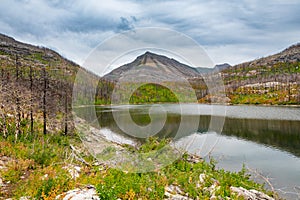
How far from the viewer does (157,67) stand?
36.0 ft

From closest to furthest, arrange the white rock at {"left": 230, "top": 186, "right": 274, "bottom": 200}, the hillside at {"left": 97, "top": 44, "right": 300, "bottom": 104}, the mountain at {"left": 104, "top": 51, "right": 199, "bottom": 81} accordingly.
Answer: the white rock at {"left": 230, "top": 186, "right": 274, "bottom": 200} < the mountain at {"left": 104, "top": 51, "right": 199, "bottom": 81} < the hillside at {"left": 97, "top": 44, "right": 300, "bottom": 104}

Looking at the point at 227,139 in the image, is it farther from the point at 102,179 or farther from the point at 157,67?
the point at 102,179

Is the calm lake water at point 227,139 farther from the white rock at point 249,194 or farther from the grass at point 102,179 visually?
the white rock at point 249,194

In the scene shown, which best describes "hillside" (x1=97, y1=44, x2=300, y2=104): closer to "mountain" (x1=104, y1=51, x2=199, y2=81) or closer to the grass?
"mountain" (x1=104, y1=51, x2=199, y2=81)

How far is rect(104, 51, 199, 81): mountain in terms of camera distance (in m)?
8.85

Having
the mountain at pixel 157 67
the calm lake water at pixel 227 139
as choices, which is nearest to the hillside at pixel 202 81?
the mountain at pixel 157 67

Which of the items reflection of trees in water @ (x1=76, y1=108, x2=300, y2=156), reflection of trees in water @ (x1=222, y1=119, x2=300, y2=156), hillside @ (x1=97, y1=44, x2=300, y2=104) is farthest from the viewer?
reflection of trees in water @ (x1=222, y1=119, x2=300, y2=156)

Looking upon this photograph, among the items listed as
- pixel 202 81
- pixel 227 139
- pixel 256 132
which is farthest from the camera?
pixel 256 132

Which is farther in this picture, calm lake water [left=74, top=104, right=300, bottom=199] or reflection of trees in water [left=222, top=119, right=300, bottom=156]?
reflection of trees in water [left=222, top=119, right=300, bottom=156]

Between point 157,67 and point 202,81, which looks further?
point 157,67

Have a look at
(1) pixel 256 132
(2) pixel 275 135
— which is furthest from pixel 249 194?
(1) pixel 256 132

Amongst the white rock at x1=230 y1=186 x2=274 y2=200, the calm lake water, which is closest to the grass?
the white rock at x1=230 y1=186 x2=274 y2=200

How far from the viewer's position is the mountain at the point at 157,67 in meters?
8.85

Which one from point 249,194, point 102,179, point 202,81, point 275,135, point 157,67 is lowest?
point 275,135
